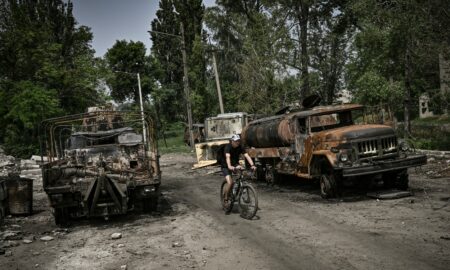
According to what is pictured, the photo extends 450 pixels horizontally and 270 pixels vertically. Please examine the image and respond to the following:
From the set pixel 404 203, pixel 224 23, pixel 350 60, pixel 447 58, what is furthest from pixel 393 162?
pixel 224 23

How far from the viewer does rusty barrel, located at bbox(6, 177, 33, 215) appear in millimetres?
12383

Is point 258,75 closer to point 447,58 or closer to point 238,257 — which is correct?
point 447,58

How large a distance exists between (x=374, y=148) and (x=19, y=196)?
935cm

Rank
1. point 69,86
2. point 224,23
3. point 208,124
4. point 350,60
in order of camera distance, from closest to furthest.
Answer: point 208,124
point 350,60
point 69,86
point 224,23

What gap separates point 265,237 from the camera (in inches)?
313

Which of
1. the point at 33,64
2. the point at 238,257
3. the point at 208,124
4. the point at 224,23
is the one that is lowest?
the point at 238,257

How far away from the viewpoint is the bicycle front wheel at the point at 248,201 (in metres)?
9.58

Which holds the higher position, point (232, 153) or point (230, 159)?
point (232, 153)

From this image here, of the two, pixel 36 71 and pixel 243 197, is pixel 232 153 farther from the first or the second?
pixel 36 71

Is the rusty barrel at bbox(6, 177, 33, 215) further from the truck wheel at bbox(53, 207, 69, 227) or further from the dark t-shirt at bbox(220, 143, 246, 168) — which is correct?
the dark t-shirt at bbox(220, 143, 246, 168)

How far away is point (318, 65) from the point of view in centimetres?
3011

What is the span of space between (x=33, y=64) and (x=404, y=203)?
30930 millimetres

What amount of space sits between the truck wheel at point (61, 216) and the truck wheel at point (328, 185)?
6.18m

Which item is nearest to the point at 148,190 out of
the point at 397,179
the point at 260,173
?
the point at 397,179
